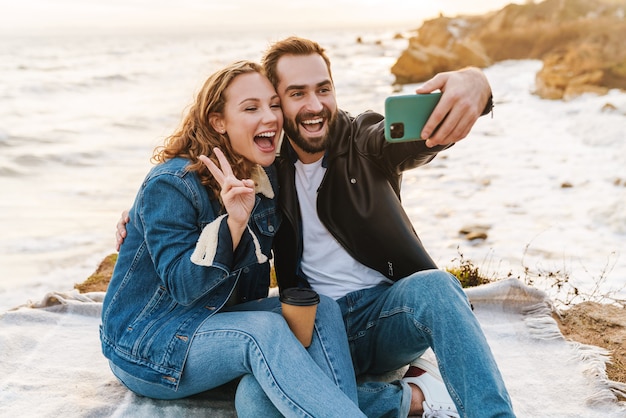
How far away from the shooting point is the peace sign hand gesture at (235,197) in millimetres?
2482

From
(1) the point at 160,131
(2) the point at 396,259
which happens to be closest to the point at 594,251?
(2) the point at 396,259

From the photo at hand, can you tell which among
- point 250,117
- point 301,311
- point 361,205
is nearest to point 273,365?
point 301,311

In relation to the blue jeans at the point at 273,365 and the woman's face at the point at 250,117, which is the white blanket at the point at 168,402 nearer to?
the blue jeans at the point at 273,365

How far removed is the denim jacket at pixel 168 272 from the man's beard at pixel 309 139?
60 cm

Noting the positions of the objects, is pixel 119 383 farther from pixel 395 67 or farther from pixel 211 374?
pixel 395 67

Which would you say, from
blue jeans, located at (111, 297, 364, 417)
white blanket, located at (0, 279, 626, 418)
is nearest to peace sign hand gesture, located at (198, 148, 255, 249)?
blue jeans, located at (111, 297, 364, 417)

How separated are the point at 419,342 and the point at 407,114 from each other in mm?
1118

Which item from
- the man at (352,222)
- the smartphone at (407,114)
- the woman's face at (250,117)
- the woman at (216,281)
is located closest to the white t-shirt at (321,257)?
the man at (352,222)

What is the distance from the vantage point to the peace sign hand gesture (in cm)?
248

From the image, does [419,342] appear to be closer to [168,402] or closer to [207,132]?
[168,402]

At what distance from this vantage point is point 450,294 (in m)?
2.66

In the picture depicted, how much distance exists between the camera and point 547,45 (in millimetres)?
29766

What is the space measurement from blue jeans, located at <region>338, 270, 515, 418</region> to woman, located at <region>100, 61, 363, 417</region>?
0.24 m

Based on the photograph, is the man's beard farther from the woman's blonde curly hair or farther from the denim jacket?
the denim jacket
